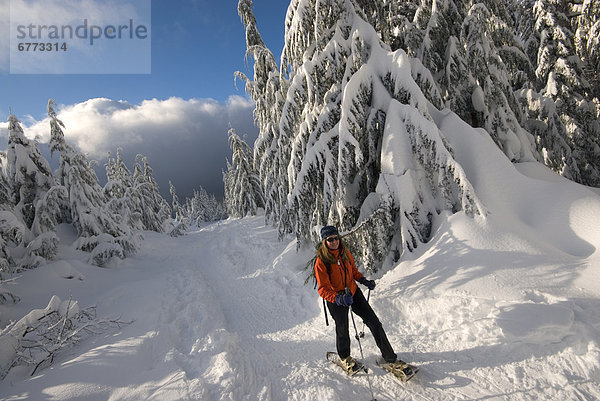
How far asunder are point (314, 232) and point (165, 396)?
4905 mm

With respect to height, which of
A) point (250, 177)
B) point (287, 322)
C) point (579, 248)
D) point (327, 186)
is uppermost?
point (250, 177)

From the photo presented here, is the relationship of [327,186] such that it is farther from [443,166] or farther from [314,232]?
[443,166]

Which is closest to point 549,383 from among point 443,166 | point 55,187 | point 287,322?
point 443,166

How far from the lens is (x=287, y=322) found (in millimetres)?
6316

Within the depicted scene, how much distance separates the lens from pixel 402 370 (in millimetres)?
3678

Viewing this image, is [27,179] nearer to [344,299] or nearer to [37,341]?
[37,341]

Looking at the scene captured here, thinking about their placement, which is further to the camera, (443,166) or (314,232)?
(314,232)

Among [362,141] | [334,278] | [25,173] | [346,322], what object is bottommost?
[346,322]

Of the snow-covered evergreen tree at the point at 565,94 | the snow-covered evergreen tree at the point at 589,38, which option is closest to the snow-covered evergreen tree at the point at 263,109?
the snow-covered evergreen tree at the point at 565,94

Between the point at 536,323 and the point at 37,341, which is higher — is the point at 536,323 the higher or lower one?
the higher one

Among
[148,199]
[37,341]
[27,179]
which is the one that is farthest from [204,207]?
[37,341]

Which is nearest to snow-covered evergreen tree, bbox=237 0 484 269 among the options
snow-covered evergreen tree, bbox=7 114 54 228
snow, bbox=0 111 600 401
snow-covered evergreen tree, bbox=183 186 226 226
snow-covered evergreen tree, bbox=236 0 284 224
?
snow, bbox=0 111 600 401

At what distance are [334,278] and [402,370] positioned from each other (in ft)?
5.01

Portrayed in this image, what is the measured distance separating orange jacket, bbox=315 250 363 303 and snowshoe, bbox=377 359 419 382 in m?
1.13
